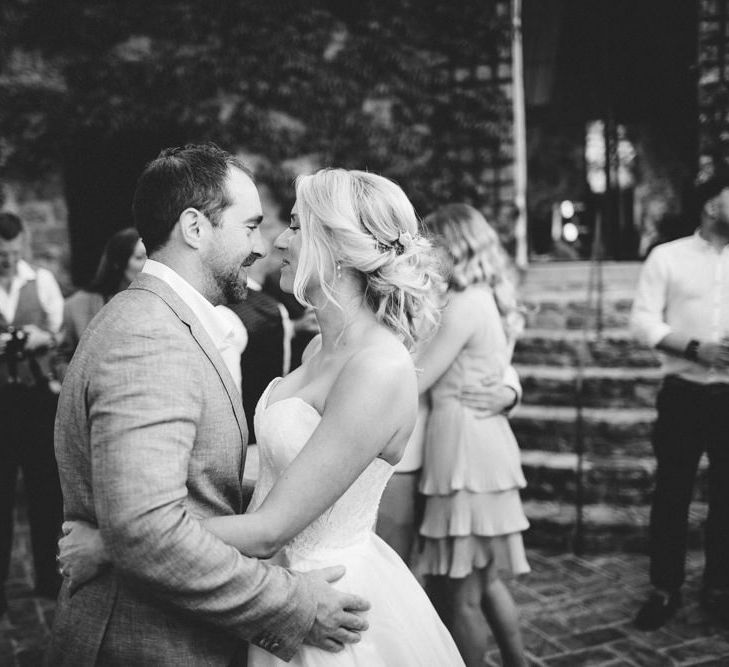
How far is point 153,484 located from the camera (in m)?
1.28

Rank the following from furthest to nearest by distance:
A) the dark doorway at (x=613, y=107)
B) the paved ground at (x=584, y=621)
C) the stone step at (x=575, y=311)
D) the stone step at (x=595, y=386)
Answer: the dark doorway at (x=613, y=107) → the stone step at (x=575, y=311) → the stone step at (x=595, y=386) → the paved ground at (x=584, y=621)

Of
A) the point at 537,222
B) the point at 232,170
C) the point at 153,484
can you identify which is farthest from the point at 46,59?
the point at 153,484

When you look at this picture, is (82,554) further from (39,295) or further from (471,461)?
(39,295)

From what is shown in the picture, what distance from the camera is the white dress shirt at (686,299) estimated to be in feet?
12.7

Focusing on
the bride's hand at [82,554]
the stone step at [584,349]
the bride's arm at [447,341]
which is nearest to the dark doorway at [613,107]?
the stone step at [584,349]

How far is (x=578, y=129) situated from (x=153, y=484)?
832 centimetres

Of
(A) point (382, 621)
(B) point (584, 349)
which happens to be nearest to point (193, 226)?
(A) point (382, 621)

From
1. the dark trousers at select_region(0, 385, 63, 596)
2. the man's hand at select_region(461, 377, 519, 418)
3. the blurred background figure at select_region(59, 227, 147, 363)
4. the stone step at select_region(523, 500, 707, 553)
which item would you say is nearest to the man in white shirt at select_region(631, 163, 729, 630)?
the stone step at select_region(523, 500, 707, 553)

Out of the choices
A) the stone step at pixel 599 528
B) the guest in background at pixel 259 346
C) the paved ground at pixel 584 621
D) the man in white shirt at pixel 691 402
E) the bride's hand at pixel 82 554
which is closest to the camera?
the bride's hand at pixel 82 554

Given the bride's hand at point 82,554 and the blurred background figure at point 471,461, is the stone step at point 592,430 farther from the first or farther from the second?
the bride's hand at point 82,554

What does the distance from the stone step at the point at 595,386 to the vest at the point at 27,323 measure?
12.2 ft

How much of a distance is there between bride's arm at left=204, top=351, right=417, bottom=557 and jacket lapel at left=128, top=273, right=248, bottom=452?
0.60ft

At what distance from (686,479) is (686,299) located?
0.99 meters

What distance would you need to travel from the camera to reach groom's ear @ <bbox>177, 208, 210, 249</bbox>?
160 cm
